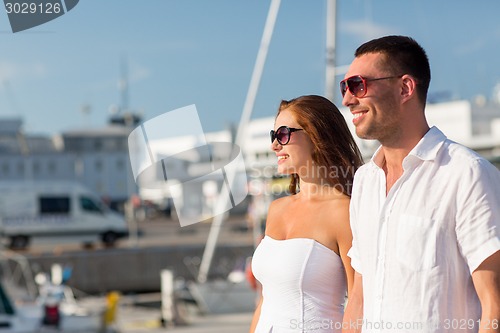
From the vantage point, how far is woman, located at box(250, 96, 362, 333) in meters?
3.03

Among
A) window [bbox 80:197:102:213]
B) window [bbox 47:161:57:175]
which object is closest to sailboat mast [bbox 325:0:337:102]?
window [bbox 80:197:102:213]

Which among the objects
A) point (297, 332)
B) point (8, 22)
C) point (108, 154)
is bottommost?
point (108, 154)

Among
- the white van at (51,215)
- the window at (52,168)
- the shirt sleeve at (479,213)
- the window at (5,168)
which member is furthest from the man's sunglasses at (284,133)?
the window at (52,168)

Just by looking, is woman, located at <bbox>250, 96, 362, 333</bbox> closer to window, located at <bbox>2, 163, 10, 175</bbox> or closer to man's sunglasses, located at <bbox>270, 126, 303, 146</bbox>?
man's sunglasses, located at <bbox>270, 126, 303, 146</bbox>

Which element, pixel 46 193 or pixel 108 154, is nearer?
pixel 46 193

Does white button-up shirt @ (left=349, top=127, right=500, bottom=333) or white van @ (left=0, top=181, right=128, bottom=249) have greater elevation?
white button-up shirt @ (left=349, top=127, right=500, bottom=333)

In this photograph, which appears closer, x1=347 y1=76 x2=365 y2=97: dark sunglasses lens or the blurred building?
x1=347 y1=76 x2=365 y2=97: dark sunglasses lens

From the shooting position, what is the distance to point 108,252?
87.9 feet

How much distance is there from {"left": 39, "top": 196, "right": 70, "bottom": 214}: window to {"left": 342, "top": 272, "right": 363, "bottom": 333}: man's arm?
2729 cm

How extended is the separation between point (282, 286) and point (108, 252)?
24.2 metres

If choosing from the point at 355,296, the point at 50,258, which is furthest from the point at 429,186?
the point at 50,258

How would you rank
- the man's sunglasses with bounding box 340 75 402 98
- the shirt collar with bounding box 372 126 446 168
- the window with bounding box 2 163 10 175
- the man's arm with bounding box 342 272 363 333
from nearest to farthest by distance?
the shirt collar with bounding box 372 126 446 168, the man's sunglasses with bounding box 340 75 402 98, the man's arm with bounding box 342 272 363 333, the window with bounding box 2 163 10 175

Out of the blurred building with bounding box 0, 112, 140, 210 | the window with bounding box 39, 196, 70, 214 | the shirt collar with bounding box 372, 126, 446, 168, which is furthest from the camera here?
the blurred building with bounding box 0, 112, 140, 210

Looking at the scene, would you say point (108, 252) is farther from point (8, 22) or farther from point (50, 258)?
point (8, 22)
